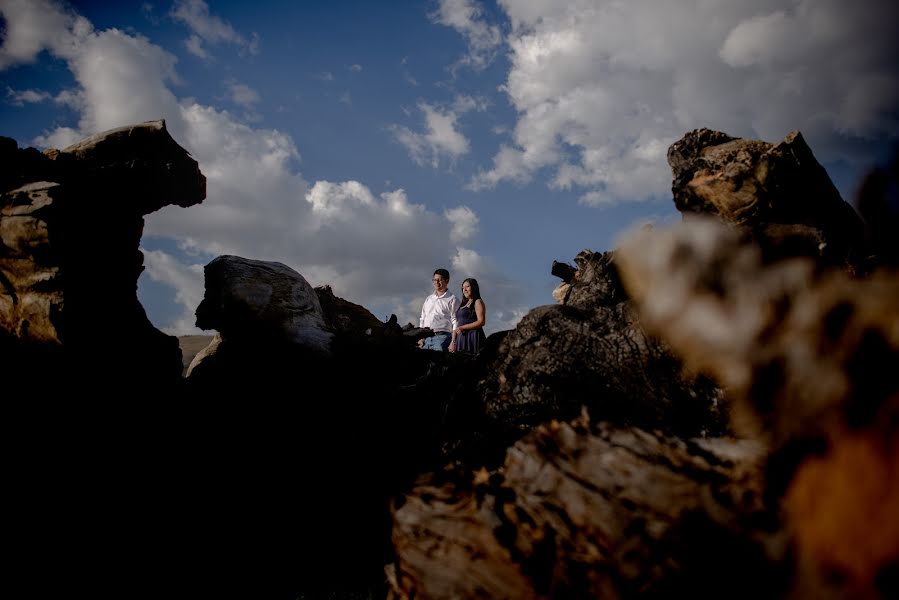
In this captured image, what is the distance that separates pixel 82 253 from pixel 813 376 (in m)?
4.65

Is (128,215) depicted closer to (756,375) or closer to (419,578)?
(419,578)

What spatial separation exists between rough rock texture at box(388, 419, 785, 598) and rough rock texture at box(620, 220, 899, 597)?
138 millimetres

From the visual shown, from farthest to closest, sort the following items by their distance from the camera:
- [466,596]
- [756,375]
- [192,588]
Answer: [192,588] < [466,596] < [756,375]

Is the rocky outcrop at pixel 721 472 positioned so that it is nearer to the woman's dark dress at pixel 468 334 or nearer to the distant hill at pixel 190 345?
the woman's dark dress at pixel 468 334

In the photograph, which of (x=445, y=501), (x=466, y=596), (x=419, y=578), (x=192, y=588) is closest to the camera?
(x=466, y=596)

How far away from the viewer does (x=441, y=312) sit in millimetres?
6879

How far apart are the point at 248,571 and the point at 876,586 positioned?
2893 mm

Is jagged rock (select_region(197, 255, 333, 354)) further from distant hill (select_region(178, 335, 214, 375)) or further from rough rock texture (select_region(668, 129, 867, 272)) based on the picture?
distant hill (select_region(178, 335, 214, 375))

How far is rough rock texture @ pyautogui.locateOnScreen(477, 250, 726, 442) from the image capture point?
196cm

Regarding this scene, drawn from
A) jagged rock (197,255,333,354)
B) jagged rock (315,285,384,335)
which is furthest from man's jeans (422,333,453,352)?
jagged rock (197,255,333,354)

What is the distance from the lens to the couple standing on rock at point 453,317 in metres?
6.07

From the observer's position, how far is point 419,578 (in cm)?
161

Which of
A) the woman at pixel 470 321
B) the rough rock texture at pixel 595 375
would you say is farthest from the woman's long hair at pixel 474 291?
the rough rock texture at pixel 595 375

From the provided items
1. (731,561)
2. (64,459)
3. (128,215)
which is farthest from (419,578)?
(128,215)
